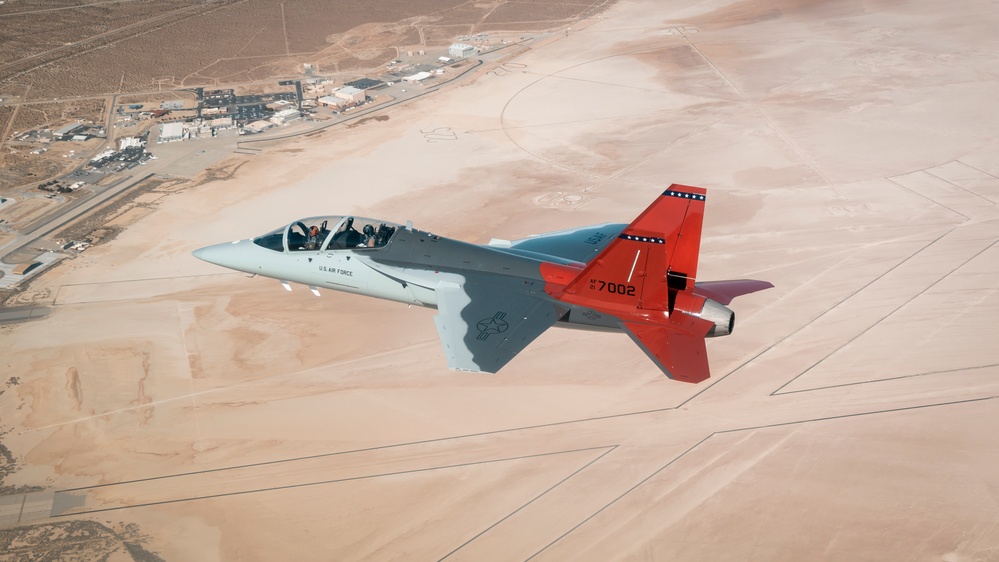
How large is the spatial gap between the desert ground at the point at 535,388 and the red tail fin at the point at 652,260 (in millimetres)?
3564

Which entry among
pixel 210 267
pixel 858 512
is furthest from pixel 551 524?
pixel 210 267

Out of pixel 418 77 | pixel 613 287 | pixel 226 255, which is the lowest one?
pixel 613 287

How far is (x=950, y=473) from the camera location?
24516mm

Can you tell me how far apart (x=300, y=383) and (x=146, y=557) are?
8.04 meters

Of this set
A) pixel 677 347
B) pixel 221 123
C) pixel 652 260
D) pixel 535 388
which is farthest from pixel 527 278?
pixel 221 123

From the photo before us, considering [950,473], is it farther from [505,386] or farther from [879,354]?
[505,386]

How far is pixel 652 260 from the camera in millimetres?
25328

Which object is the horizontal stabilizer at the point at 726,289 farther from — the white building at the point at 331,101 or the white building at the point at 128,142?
the white building at the point at 128,142

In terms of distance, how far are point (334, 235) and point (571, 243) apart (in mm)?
9251

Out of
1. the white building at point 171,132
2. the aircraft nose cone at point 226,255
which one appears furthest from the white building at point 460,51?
the aircraft nose cone at point 226,255

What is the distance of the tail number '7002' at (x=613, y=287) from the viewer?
2631 cm

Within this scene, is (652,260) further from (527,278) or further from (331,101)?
(331,101)

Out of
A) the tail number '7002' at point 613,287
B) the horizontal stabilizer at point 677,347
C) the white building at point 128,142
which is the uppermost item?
the white building at point 128,142

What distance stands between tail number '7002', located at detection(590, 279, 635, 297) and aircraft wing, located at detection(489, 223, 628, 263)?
367cm
